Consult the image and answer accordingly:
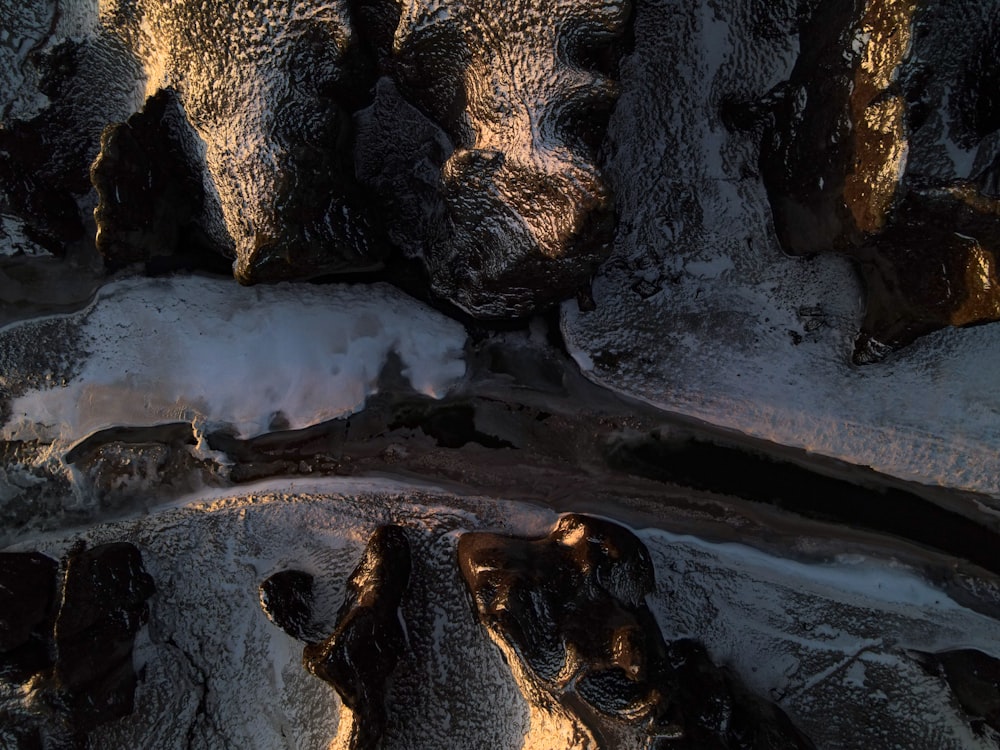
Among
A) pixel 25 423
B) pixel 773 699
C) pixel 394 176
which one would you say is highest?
pixel 394 176

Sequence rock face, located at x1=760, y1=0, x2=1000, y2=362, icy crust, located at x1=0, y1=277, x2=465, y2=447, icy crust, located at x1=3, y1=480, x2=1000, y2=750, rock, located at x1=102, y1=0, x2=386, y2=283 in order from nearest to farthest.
Answer: rock face, located at x1=760, y1=0, x2=1000, y2=362 < rock, located at x1=102, y1=0, x2=386, y2=283 < icy crust, located at x1=3, y1=480, x2=1000, y2=750 < icy crust, located at x1=0, y1=277, x2=465, y2=447

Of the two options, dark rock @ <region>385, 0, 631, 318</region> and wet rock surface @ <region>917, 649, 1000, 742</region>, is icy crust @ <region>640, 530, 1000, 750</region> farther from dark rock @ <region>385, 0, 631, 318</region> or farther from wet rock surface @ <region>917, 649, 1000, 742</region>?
dark rock @ <region>385, 0, 631, 318</region>

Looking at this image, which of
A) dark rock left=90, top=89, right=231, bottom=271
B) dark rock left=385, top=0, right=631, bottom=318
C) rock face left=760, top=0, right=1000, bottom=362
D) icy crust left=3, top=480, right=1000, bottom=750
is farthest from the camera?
icy crust left=3, top=480, right=1000, bottom=750

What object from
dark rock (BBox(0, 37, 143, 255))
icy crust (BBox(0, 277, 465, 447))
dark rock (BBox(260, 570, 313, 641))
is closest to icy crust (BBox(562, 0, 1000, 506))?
icy crust (BBox(0, 277, 465, 447))

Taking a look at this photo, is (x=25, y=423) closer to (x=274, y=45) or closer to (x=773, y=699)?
(x=274, y=45)

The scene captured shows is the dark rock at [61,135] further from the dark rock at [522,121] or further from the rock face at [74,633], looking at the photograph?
the rock face at [74,633]

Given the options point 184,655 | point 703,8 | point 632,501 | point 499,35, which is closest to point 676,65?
point 703,8

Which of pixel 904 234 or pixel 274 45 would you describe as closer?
pixel 904 234

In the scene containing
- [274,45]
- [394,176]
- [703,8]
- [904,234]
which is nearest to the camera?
[904,234]
